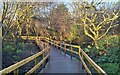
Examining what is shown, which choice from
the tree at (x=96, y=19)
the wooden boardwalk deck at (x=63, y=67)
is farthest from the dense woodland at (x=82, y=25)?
the wooden boardwalk deck at (x=63, y=67)

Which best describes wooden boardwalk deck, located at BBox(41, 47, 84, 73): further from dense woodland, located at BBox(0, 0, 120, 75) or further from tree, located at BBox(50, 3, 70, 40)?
tree, located at BBox(50, 3, 70, 40)

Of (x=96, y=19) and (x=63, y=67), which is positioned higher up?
(x=96, y=19)

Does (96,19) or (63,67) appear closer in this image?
(63,67)

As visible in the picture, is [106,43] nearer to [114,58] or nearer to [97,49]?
[97,49]

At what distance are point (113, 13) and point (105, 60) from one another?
4.74m

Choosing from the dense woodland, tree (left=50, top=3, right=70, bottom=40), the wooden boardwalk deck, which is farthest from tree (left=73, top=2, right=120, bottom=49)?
the wooden boardwalk deck

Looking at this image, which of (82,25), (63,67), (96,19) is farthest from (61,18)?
(63,67)

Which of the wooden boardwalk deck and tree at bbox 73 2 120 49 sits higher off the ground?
tree at bbox 73 2 120 49

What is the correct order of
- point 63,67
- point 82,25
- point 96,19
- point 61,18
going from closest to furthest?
point 63,67
point 96,19
point 82,25
point 61,18

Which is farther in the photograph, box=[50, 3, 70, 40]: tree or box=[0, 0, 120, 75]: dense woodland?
box=[50, 3, 70, 40]: tree

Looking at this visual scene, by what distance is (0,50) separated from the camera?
9.99 meters

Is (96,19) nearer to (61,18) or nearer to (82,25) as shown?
(82,25)

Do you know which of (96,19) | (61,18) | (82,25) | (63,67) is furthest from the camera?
(61,18)

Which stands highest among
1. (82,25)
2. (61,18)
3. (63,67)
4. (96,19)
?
(61,18)
